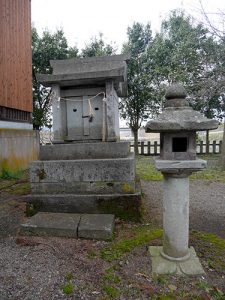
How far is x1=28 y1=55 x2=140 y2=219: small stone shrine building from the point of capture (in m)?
4.49

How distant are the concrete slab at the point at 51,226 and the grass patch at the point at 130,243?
0.66 m

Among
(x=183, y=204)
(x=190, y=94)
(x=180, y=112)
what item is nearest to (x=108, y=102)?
(x=180, y=112)

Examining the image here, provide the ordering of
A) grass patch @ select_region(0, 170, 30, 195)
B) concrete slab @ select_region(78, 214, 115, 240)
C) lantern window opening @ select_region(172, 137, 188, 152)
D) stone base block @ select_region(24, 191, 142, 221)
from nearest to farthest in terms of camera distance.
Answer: lantern window opening @ select_region(172, 137, 188, 152)
concrete slab @ select_region(78, 214, 115, 240)
stone base block @ select_region(24, 191, 142, 221)
grass patch @ select_region(0, 170, 30, 195)

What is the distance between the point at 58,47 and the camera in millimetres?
15359

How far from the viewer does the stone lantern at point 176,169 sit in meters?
2.92

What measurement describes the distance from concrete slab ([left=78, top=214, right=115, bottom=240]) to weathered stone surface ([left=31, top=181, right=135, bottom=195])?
21.5 inches

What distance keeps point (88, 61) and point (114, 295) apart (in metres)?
4.27

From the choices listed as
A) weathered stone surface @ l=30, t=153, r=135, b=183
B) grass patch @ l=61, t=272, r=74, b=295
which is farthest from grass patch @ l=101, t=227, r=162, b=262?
weathered stone surface @ l=30, t=153, r=135, b=183

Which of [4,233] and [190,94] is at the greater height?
[190,94]

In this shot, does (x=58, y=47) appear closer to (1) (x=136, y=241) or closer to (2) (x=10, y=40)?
(2) (x=10, y=40)

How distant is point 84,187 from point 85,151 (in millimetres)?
695

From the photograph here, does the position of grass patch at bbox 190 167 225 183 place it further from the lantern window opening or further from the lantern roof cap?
the lantern roof cap

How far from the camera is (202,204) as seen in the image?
594cm

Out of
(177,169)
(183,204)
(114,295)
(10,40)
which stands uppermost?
(10,40)
